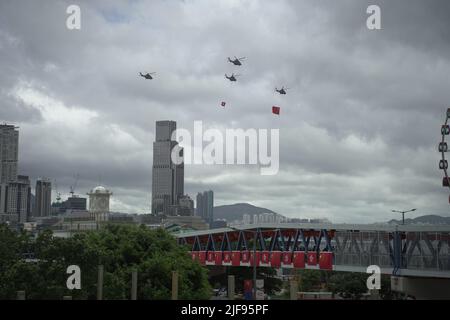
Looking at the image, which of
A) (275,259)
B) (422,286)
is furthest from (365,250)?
(275,259)

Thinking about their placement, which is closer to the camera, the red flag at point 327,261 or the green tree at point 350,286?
the red flag at point 327,261

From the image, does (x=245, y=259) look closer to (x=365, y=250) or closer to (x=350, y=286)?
(x=350, y=286)

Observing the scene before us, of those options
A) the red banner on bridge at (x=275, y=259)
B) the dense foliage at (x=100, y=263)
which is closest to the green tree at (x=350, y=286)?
the red banner on bridge at (x=275, y=259)

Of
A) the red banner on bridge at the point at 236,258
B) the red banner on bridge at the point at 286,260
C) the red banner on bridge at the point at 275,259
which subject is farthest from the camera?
the red banner on bridge at the point at 236,258

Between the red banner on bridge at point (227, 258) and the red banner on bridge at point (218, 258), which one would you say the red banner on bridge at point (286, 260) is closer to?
the red banner on bridge at point (227, 258)
